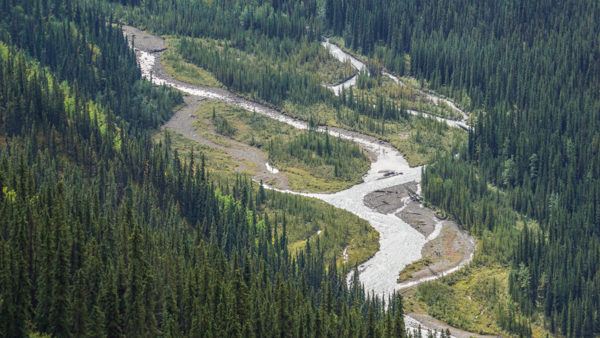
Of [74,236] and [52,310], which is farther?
[74,236]

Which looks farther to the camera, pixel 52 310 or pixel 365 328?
pixel 365 328

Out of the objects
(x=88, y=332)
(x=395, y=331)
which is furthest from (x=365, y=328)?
(x=88, y=332)

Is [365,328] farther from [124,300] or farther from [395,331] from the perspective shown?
[124,300]

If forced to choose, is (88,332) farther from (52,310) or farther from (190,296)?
(190,296)

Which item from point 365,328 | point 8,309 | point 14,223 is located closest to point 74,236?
point 14,223

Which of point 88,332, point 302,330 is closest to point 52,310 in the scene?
point 88,332

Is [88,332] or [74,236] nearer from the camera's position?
[88,332]

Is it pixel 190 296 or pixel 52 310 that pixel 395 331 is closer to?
pixel 190 296
